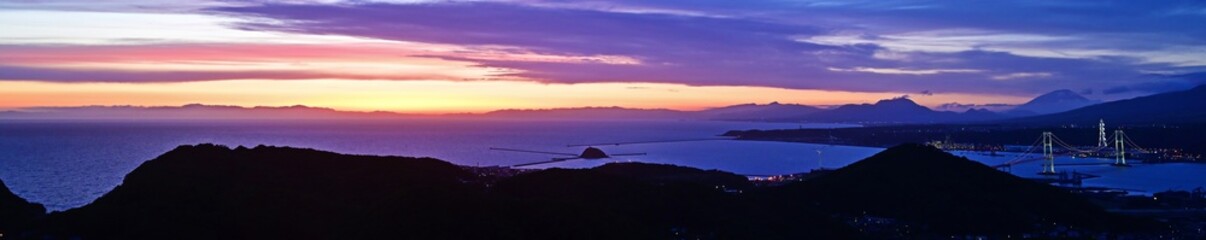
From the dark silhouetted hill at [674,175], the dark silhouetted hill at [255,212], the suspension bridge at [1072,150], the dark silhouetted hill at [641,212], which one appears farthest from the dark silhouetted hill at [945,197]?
the suspension bridge at [1072,150]

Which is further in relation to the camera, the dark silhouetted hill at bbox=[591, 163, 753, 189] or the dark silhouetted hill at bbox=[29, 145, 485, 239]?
the dark silhouetted hill at bbox=[591, 163, 753, 189]

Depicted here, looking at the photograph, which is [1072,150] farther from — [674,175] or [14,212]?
[14,212]

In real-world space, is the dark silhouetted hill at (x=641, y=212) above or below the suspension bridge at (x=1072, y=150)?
below

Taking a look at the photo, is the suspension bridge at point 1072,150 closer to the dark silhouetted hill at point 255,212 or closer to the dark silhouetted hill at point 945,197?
the dark silhouetted hill at point 945,197

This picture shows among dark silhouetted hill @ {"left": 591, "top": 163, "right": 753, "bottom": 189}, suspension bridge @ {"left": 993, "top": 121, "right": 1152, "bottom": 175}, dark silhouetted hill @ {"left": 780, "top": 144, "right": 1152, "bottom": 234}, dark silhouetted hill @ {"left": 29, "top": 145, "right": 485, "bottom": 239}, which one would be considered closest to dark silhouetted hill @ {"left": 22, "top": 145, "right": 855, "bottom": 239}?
dark silhouetted hill @ {"left": 29, "top": 145, "right": 485, "bottom": 239}

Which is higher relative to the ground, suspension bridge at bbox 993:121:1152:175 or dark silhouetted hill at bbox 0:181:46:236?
suspension bridge at bbox 993:121:1152:175

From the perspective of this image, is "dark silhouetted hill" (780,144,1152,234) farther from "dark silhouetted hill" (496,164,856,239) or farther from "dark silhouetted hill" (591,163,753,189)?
"dark silhouetted hill" (591,163,753,189)
